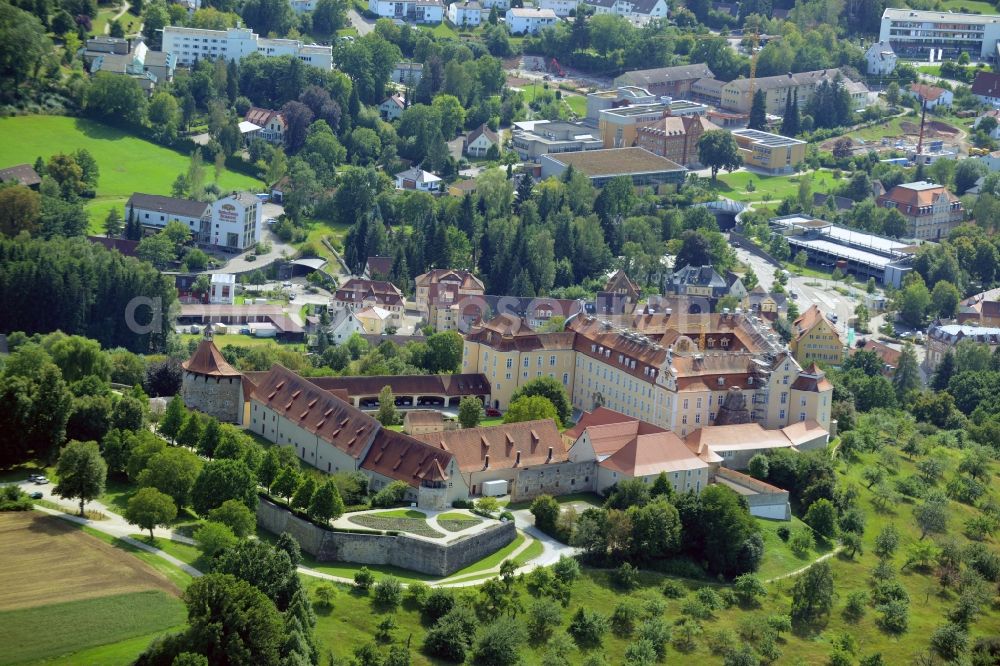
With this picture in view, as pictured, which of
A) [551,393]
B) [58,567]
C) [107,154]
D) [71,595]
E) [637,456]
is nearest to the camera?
[71,595]

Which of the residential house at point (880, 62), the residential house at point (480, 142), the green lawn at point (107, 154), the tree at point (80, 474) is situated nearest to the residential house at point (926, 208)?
the residential house at point (480, 142)

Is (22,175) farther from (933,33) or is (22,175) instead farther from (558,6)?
(933,33)

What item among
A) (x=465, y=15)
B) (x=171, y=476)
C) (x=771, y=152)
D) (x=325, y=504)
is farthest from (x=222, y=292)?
(x=465, y=15)

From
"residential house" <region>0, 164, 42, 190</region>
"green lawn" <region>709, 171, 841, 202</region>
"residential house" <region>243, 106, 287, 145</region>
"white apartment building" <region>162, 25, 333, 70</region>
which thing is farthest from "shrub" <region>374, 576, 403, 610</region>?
"white apartment building" <region>162, 25, 333, 70</region>

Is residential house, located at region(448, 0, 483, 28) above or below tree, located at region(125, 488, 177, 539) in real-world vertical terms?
above

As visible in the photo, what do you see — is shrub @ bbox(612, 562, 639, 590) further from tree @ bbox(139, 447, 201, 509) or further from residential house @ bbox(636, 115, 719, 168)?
residential house @ bbox(636, 115, 719, 168)

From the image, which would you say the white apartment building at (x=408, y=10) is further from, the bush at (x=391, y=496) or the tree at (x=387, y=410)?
the bush at (x=391, y=496)
